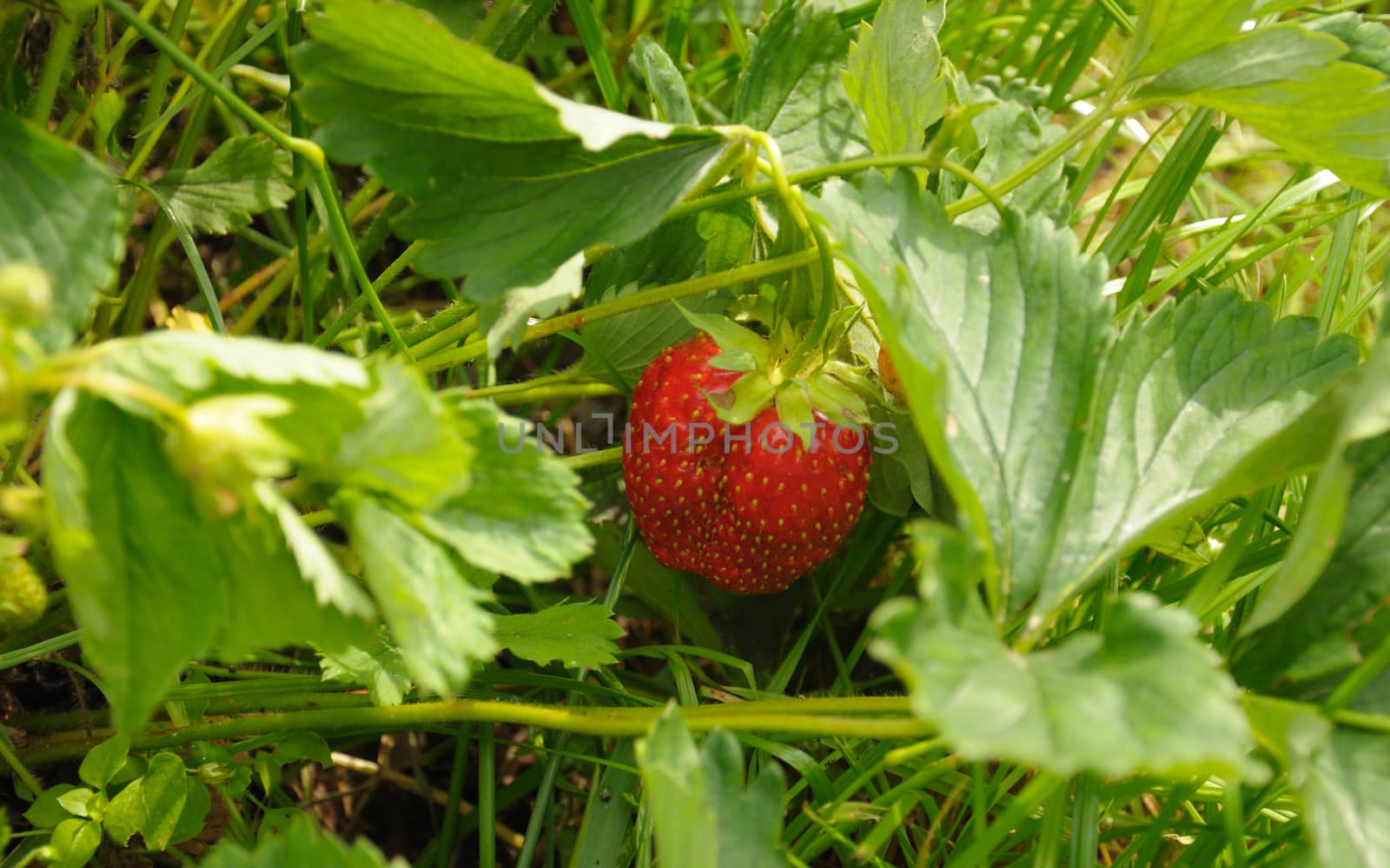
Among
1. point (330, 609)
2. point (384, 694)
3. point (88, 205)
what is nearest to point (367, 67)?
point (88, 205)

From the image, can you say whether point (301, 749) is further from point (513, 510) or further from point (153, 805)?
point (513, 510)

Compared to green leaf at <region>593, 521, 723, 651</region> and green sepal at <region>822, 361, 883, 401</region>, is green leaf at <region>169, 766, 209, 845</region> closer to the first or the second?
green leaf at <region>593, 521, 723, 651</region>

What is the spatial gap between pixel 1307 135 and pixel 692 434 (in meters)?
0.45

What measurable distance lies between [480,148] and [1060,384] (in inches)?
14.1

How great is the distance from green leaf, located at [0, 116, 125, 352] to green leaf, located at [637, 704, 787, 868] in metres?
0.34

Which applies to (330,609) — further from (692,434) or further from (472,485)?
(692,434)

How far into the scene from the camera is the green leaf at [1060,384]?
60 centimetres

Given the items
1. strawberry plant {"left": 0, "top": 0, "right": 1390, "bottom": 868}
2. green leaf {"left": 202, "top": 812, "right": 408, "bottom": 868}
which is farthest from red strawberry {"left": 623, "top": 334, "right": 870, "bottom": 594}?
green leaf {"left": 202, "top": 812, "right": 408, "bottom": 868}

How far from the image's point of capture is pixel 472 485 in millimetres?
574

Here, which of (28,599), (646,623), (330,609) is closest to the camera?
(330,609)

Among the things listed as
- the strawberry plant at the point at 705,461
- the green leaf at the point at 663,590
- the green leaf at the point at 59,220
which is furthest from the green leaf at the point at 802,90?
the green leaf at the point at 59,220

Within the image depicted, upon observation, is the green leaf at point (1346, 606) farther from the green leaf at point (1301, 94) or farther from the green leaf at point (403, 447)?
the green leaf at point (403, 447)

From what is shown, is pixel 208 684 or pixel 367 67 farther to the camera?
pixel 208 684

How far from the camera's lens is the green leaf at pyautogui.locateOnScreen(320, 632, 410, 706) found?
0.75 meters
